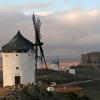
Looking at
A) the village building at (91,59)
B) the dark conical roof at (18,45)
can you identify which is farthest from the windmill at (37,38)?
the village building at (91,59)

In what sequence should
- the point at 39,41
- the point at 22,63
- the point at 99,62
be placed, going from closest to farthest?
the point at 22,63 → the point at 39,41 → the point at 99,62

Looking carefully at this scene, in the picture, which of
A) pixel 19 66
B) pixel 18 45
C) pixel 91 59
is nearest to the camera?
pixel 19 66

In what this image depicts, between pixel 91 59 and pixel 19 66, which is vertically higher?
pixel 91 59

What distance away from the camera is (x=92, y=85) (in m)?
92.7

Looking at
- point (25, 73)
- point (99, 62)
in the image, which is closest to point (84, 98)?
point (25, 73)

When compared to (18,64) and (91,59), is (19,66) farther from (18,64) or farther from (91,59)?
(91,59)

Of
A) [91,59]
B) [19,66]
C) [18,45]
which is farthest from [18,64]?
[91,59]

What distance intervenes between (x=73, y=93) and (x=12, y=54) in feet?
30.7

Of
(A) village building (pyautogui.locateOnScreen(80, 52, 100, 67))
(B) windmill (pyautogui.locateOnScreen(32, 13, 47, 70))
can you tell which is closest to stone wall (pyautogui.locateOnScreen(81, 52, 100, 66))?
(A) village building (pyautogui.locateOnScreen(80, 52, 100, 67))

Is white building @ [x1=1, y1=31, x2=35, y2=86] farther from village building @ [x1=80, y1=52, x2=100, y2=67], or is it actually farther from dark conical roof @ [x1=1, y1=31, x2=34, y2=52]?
village building @ [x1=80, y1=52, x2=100, y2=67]

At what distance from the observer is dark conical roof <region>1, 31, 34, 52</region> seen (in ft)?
211

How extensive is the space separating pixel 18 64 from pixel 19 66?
33cm

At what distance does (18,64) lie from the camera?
209ft

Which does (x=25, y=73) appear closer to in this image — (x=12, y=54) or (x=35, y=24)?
(x=12, y=54)
